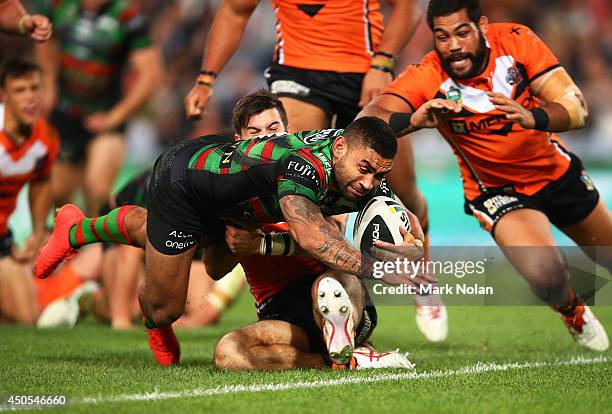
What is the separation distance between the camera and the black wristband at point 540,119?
6.26 m

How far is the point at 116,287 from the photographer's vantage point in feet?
31.0

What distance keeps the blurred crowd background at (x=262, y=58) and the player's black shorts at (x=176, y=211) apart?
28.4 ft

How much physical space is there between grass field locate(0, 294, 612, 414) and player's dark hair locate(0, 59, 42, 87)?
2433 millimetres

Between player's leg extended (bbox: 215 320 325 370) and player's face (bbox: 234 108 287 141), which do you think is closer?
player's leg extended (bbox: 215 320 325 370)

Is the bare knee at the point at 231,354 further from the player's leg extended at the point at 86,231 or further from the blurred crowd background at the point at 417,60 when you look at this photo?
the blurred crowd background at the point at 417,60

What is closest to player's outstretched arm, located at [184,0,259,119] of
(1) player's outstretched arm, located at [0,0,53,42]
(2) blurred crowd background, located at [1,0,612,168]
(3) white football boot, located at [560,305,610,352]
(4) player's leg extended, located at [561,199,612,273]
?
(1) player's outstretched arm, located at [0,0,53,42]

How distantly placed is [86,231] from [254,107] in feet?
4.52

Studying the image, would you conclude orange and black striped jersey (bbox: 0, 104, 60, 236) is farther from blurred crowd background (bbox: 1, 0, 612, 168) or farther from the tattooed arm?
blurred crowd background (bbox: 1, 0, 612, 168)

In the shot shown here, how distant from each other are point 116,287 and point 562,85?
4.55m

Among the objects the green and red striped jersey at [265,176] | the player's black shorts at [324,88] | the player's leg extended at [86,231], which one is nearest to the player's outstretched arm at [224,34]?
the player's black shorts at [324,88]

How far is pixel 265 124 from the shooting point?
22.0ft

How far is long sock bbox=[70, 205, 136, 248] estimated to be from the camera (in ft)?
22.4

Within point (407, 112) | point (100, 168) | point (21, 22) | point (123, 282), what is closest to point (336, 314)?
point (407, 112)

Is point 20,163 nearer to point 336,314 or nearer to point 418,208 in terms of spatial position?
point 418,208
